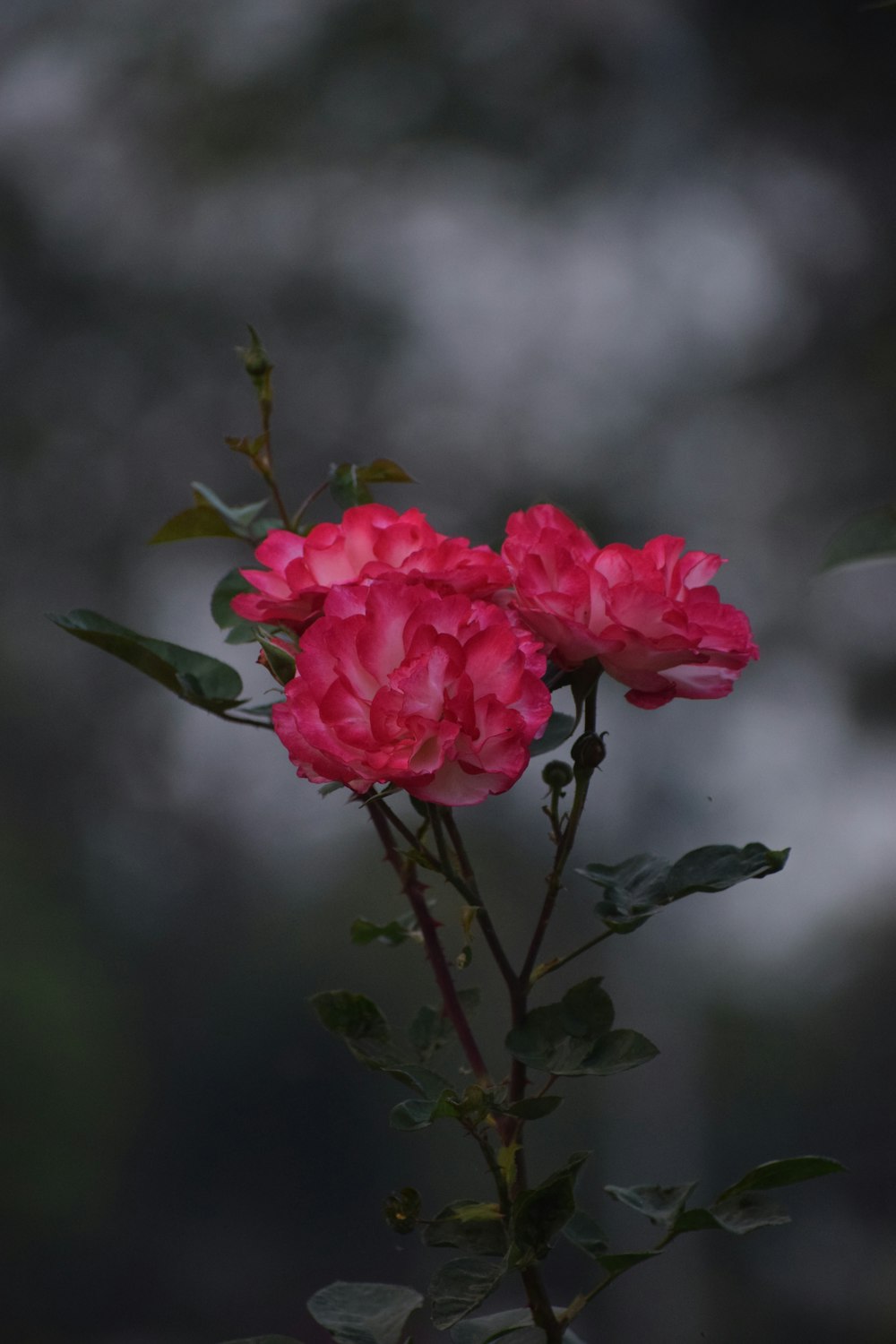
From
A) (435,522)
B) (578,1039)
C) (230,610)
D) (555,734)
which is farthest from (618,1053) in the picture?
(435,522)

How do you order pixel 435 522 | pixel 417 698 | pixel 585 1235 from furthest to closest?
pixel 435 522 → pixel 585 1235 → pixel 417 698

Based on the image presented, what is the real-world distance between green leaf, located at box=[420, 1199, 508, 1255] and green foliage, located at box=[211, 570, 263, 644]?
0.70 ft

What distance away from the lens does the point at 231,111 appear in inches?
49.0

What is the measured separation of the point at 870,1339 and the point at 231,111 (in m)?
1.41

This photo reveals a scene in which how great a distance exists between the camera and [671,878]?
1.22 feet

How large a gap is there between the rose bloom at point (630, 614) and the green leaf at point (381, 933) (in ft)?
0.51

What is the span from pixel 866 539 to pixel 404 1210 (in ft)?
0.86

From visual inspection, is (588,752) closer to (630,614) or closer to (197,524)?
(630,614)

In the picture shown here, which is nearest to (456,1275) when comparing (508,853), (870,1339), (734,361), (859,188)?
(508,853)

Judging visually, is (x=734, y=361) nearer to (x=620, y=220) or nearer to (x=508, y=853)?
(x=620, y=220)

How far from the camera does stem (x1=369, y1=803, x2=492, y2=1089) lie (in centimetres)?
40

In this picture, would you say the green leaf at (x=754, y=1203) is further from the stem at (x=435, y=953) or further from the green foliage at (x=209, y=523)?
the green foliage at (x=209, y=523)

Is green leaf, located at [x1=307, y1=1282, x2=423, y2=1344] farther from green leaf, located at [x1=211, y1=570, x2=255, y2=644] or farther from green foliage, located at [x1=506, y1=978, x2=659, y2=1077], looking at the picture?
green leaf, located at [x1=211, y1=570, x2=255, y2=644]

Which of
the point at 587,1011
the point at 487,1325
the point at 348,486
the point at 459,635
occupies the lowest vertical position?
the point at 487,1325
